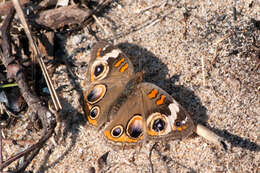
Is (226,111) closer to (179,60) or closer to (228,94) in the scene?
(228,94)

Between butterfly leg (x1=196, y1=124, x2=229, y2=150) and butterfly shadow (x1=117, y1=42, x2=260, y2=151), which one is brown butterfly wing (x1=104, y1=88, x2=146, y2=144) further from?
butterfly leg (x1=196, y1=124, x2=229, y2=150)

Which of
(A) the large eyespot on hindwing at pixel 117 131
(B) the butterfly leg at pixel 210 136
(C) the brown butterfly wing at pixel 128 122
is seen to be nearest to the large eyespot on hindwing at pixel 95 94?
(C) the brown butterfly wing at pixel 128 122

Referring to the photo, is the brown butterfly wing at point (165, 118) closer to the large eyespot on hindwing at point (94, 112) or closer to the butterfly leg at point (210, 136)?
the butterfly leg at point (210, 136)

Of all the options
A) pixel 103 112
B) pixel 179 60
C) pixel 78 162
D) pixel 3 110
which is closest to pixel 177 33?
pixel 179 60

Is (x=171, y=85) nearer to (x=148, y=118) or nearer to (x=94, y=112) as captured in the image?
(x=148, y=118)

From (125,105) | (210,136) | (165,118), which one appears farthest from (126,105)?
(210,136)
